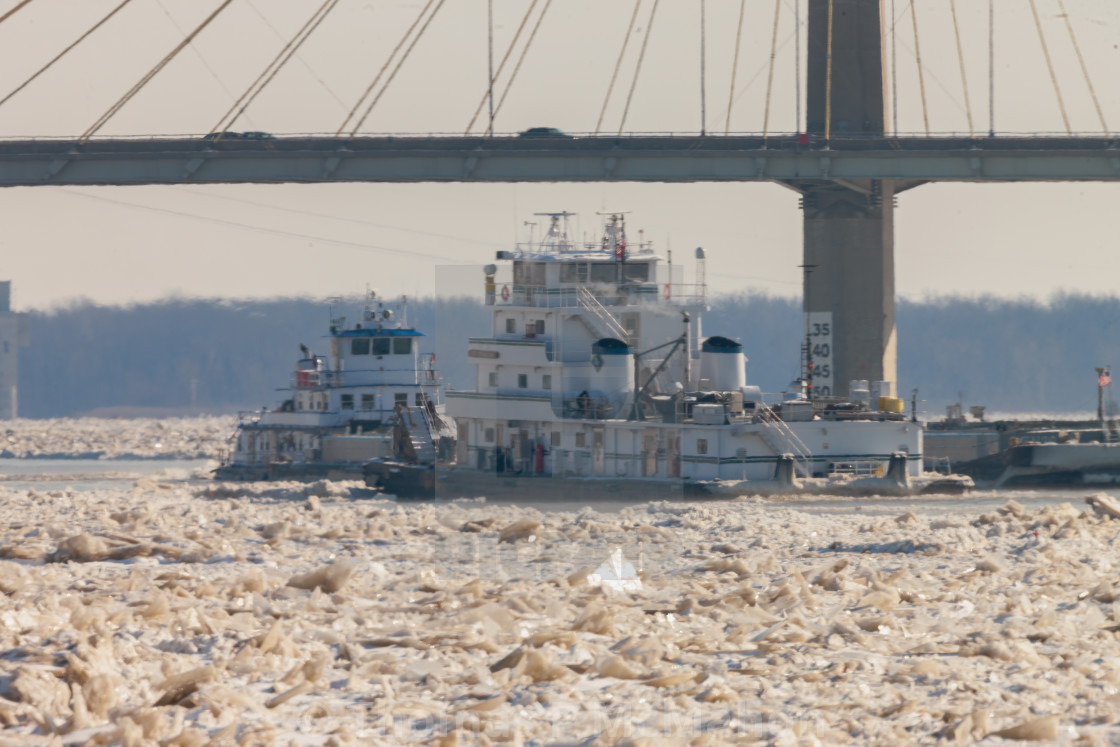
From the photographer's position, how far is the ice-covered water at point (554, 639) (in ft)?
41.6

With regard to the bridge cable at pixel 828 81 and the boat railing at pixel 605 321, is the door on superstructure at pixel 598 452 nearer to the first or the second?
the boat railing at pixel 605 321

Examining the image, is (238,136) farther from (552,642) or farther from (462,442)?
(552,642)

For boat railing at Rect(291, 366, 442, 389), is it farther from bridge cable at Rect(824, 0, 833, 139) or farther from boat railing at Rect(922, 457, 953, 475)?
bridge cable at Rect(824, 0, 833, 139)

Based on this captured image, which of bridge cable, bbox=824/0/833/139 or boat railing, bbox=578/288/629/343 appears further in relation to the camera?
bridge cable, bbox=824/0/833/139

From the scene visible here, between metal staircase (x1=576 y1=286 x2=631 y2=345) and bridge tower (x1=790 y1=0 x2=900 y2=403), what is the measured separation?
2885 centimetres

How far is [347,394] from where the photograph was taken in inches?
2687

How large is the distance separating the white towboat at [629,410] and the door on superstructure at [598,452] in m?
0.04

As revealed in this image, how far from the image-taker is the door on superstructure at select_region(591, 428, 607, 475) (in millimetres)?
45688

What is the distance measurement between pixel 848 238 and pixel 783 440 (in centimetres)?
3205

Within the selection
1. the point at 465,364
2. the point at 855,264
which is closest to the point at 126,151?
the point at 465,364

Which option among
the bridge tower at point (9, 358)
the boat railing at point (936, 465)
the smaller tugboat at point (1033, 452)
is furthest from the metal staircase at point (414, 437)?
the bridge tower at point (9, 358)

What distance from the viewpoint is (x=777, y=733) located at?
12.4 m

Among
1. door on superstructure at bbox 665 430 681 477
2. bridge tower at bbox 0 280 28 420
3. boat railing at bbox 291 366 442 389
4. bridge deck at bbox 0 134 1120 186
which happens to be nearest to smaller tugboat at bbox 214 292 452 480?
boat railing at bbox 291 366 442 389

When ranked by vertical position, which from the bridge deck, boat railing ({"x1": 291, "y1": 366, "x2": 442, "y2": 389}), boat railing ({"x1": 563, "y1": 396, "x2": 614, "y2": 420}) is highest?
the bridge deck
